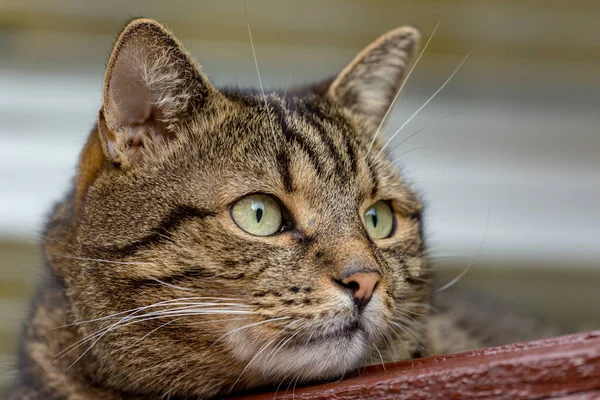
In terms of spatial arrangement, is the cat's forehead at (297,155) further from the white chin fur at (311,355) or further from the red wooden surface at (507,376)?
the red wooden surface at (507,376)

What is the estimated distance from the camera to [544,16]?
456 cm

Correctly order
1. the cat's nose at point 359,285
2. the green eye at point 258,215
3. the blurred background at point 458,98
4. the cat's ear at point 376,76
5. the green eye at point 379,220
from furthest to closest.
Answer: the blurred background at point 458,98 < the cat's ear at point 376,76 < the green eye at point 379,220 < the green eye at point 258,215 < the cat's nose at point 359,285

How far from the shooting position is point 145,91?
1773 millimetres

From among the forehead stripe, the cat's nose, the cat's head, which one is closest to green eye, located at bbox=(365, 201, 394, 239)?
the cat's head

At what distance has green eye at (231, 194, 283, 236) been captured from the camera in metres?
1.68

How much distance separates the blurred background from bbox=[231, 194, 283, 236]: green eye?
231 cm

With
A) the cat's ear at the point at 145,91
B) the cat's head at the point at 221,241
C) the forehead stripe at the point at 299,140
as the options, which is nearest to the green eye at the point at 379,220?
the cat's head at the point at 221,241

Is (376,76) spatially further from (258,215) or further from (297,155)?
(258,215)

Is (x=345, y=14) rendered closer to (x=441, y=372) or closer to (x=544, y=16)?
(x=544, y=16)

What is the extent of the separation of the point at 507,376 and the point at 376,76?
50.5 inches

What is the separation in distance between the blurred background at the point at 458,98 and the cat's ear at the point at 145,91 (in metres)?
2.13

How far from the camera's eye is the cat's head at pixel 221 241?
5.07 feet

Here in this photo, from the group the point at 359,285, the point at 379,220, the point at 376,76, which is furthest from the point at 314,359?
the point at 376,76

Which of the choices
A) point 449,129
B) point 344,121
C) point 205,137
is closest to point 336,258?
point 205,137
